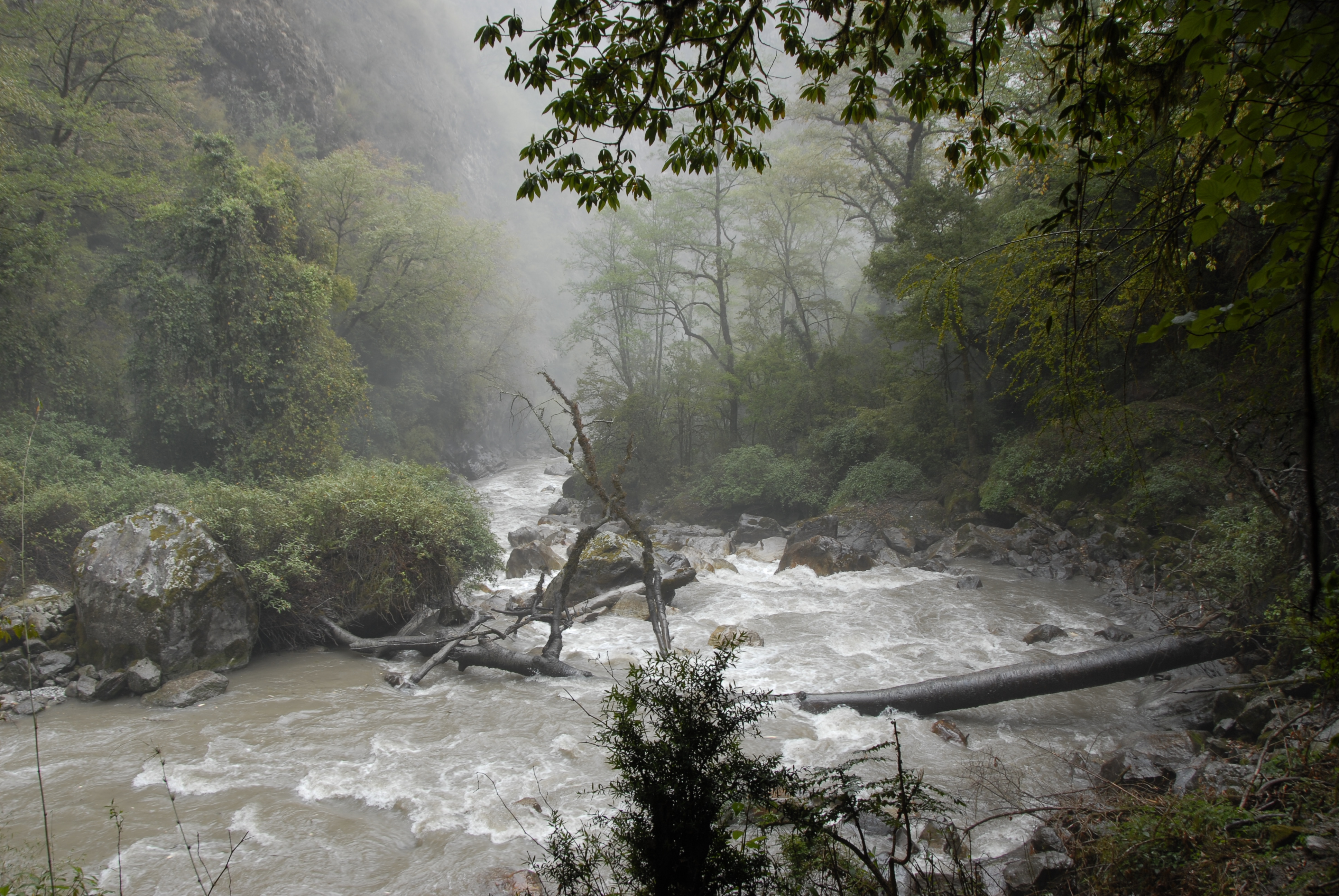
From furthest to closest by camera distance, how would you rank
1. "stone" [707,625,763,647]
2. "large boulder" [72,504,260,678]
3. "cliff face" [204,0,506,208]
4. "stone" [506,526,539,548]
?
"cliff face" [204,0,506,208] < "stone" [506,526,539,548] < "stone" [707,625,763,647] < "large boulder" [72,504,260,678]

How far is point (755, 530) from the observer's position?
17328mm

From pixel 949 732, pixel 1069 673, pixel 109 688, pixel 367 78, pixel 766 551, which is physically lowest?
pixel 949 732

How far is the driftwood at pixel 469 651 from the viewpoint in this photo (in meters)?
8.09

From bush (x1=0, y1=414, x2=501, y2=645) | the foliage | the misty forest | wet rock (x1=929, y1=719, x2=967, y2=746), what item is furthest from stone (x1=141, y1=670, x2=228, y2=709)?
wet rock (x1=929, y1=719, x2=967, y2=746)

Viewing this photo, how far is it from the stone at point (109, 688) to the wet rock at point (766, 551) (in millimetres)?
11350

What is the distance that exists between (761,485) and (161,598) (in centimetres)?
1462

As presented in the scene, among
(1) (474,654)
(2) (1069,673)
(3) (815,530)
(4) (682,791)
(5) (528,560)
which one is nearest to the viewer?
(4) (682,791)

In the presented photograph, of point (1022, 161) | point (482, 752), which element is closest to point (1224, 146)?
point (482, 752)

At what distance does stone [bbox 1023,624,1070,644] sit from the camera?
27.4ft

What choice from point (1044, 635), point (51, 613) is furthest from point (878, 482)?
point (51, 613)

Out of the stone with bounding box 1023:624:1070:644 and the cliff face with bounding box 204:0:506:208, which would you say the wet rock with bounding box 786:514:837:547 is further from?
the cliff face with bounding box 204:0:506:208

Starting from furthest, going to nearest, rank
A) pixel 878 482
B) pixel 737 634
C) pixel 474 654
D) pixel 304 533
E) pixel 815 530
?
pixel 878 482, pixel 815 530, pixel 304 533, pixel 474 654, pixel 737 634

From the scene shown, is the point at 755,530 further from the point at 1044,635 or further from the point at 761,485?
the point at 1044,635

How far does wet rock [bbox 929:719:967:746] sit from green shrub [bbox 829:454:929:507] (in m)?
10.8
